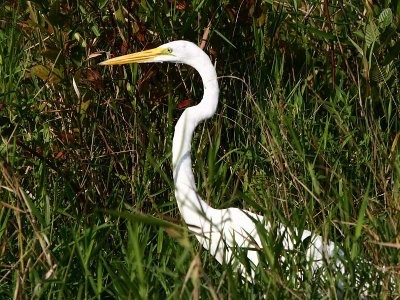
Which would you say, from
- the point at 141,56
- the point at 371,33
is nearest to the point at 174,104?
the point at 141,56

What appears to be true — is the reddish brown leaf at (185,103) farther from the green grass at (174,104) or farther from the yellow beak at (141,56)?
the yellow beak at (141,56)

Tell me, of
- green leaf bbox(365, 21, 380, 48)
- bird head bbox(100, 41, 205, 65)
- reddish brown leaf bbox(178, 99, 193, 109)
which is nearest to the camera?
bird head bbox(100, 41, 205, 65)

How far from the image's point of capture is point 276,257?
106 inches

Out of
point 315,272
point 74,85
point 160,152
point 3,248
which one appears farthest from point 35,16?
point 315,272

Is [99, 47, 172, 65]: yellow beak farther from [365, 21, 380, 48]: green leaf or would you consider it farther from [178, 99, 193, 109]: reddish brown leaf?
[365, 21, 380, 48]: green leaf

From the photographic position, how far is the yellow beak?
3725 millimetres

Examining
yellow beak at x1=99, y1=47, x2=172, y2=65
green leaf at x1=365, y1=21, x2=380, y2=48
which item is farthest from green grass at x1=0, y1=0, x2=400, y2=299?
yellow beak at x1=99, y1=47, x2=172, y2=65

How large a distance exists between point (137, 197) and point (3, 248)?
2.87 feet

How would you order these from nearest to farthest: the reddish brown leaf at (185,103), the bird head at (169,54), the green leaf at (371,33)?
the bird head at (169,54)
the green leaf at (371,33)
the reddish brown leaf at (185,103)

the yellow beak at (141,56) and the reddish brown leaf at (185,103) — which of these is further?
the reddish brown leaf at (185,103)

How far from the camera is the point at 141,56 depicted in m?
3.76

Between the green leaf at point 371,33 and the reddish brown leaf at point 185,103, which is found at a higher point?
the green leaf at point 371,33

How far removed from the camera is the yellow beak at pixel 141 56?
3725 millimetres

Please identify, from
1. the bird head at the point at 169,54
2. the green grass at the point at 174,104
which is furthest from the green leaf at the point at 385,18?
the bird head at the point at 169,54
